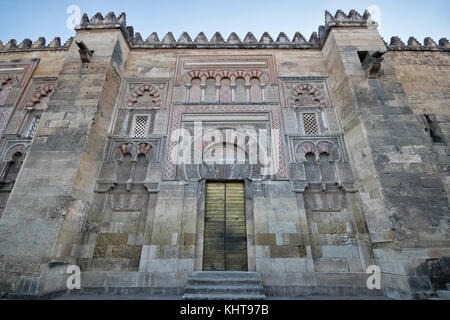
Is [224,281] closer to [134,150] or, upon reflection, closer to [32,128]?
[134,150]

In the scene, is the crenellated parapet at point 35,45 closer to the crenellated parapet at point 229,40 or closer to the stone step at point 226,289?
the crenellated parapet at point 229,40

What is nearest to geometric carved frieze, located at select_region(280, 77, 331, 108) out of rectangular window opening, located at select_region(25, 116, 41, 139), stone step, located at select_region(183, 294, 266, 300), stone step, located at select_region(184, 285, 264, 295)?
stone step, located at select_region(184, 285, 264, 295)

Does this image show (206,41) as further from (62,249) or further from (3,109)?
(62,249)

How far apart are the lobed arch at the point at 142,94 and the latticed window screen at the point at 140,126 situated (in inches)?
17.1

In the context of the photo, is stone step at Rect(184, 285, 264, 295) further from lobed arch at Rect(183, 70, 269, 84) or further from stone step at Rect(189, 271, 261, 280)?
lobed arch at Rect(183, 70, 269, 84)

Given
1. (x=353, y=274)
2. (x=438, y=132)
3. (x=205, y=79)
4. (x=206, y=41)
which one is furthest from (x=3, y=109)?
(x=438, y=132)

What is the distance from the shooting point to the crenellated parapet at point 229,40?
20.4ft

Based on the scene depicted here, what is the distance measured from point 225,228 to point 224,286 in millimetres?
1104

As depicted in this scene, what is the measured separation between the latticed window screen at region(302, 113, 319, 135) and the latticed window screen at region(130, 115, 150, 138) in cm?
414

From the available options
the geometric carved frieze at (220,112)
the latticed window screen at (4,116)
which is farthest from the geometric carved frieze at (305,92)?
the latticed window screen at (4,116)

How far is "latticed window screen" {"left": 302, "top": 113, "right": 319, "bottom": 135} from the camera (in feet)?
18.2

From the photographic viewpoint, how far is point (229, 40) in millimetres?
6871

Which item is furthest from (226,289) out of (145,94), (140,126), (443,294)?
(145,94)

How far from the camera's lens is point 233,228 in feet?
15.1
